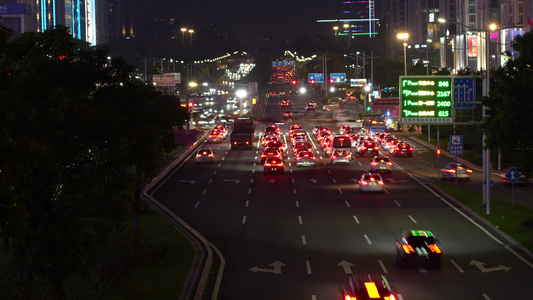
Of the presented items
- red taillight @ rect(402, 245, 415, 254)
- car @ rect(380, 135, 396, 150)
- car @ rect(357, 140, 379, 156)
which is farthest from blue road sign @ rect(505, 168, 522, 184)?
car @ rect(380, 135, 396, 150)

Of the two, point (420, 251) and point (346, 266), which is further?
point (346, 266)

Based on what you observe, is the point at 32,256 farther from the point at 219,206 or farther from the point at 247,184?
the point at 247,184

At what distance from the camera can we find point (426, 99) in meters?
43.5

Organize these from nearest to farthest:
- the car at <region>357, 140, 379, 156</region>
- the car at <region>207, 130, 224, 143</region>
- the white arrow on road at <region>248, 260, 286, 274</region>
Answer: the white arrow on road at <region>248, 260, 286, 274</region> < the car at <region>357, 140, 379, 156</region> < the car at <region>207, 130, 224, 143</region>

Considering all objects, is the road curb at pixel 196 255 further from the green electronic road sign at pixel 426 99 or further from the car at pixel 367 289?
the green electronic road sign at pixel 426 99

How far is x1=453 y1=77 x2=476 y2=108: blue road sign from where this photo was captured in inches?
1704

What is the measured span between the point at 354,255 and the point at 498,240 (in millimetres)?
7387

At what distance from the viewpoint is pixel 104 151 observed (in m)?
22.0

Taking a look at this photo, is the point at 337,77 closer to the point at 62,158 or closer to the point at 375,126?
the point at 375,126

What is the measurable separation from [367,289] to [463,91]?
25977 mm

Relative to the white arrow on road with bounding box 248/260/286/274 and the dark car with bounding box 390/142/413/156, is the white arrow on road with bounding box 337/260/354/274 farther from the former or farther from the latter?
the dark car with bounding box 390/142/413/156

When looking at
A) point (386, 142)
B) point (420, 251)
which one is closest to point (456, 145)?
point (420, 251)

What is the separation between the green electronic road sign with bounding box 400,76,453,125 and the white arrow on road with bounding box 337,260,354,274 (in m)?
14.6

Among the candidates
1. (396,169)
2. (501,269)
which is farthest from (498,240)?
(396,169)
